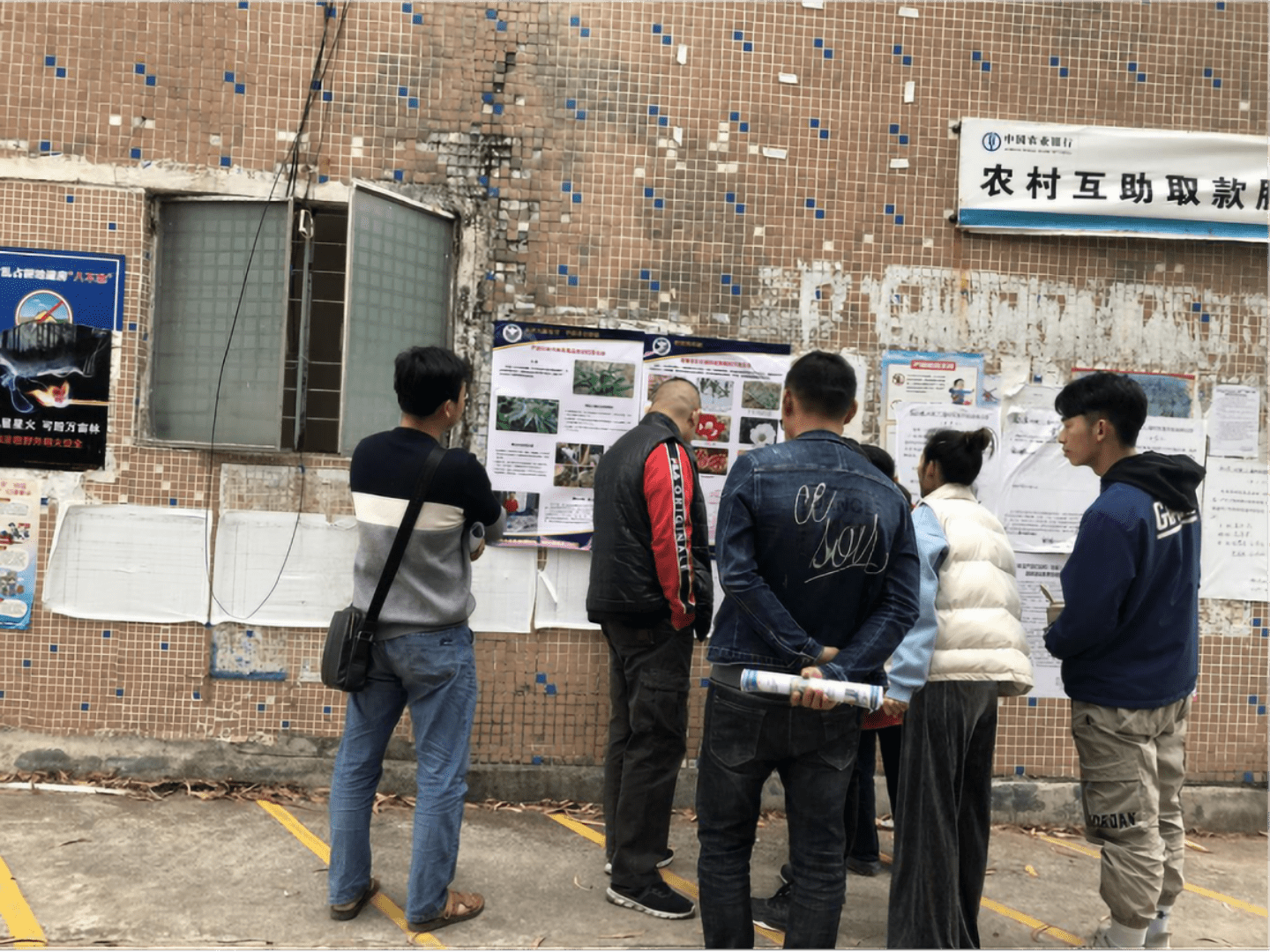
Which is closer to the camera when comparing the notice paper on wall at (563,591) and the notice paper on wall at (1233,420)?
the notice paper on wall at (563,591)

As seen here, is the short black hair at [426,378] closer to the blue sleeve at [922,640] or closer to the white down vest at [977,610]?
the blue sleeve at [922,640]

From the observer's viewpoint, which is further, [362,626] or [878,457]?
[878,457]

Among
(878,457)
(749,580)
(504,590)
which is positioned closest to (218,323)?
(504,590)

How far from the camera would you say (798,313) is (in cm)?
544

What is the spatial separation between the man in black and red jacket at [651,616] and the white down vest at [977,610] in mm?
966

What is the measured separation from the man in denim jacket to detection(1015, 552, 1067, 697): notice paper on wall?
254cm

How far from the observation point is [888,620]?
10.7 feet

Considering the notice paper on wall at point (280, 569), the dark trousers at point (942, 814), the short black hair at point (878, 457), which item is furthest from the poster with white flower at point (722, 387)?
the dark trousers at point (942, 814)

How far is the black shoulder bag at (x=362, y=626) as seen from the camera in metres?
3.66

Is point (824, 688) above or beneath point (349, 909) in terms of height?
above

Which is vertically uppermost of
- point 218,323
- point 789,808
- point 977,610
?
point 218,323

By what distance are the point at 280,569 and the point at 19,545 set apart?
1.32m

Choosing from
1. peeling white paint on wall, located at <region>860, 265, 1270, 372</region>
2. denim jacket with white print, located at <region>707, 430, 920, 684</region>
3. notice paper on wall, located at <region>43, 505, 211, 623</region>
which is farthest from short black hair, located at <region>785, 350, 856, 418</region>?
notice paper on wall, located at <region>43, 505, 211, 623</region>

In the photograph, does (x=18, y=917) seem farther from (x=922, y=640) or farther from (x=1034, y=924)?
(x=1034, y=924)
